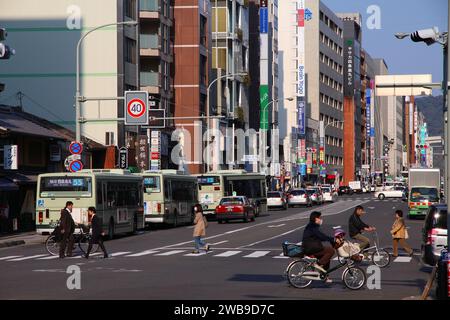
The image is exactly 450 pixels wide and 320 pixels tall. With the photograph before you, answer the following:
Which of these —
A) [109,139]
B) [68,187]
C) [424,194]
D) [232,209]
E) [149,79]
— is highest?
[149,79]

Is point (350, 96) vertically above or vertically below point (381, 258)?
above

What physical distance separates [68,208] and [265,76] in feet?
286

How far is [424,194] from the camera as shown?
60.1 metres

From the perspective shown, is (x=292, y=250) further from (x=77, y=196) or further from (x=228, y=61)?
(x=228, y=61)

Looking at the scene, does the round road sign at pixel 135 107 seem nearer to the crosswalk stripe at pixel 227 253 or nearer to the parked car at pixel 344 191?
the crosswalk stripe at pixel 227 253

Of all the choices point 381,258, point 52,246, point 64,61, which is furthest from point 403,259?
point 64,61

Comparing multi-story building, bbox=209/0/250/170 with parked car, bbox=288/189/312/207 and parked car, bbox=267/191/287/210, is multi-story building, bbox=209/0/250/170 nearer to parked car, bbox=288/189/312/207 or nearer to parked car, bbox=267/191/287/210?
parked car, bbox=288/189/312/207

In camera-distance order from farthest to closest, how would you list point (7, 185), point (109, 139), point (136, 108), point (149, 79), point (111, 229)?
point (149, 79) < point (109, 139) < point (136, 108) < point (7, 185) < point (111, 229)

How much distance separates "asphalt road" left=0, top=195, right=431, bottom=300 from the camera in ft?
64.3

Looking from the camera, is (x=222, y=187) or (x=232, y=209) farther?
(x=222, y=187)

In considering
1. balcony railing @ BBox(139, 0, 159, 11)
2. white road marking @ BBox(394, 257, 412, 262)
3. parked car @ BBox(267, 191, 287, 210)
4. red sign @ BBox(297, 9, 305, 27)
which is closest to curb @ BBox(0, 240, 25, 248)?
white road marking @ BBox(394, 257, 412, 262)

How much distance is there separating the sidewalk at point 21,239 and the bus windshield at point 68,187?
82.5 inches

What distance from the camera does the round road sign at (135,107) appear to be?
4784 cm

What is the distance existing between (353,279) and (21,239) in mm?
24136
